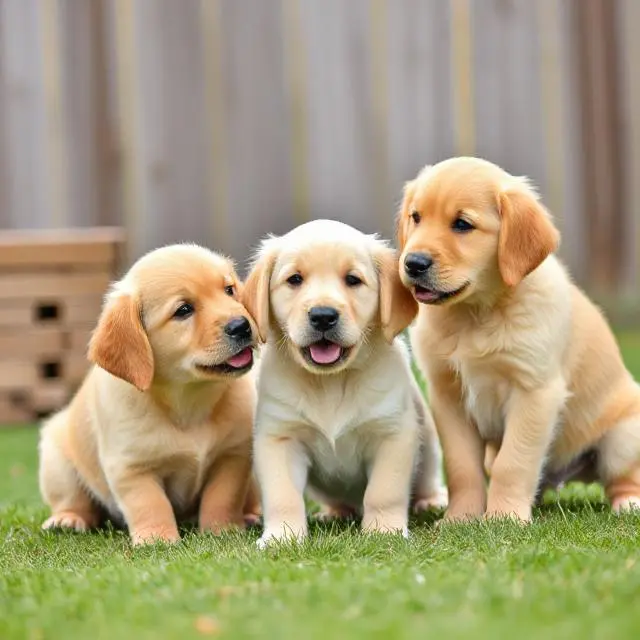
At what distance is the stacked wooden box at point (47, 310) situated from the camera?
7.14m

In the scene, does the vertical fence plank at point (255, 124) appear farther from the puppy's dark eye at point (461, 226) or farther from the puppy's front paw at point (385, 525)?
the puppy's front paw at point (385, 525)

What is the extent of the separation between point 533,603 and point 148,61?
5897 mm

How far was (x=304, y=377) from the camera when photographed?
4.11 metres

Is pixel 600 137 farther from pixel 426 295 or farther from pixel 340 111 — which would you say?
pixel 426 295

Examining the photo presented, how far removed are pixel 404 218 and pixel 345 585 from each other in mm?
1602

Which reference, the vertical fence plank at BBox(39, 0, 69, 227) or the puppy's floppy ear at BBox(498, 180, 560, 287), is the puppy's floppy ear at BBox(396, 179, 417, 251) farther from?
the vertical fence plank at BBox(39, 0, 69, 227)

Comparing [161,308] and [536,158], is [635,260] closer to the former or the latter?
[536,158]

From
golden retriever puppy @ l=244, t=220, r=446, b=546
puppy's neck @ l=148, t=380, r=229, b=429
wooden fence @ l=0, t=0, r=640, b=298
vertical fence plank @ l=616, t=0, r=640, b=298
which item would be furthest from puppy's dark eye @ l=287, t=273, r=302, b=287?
vertical fence plank @ l=616, t=0, r=640, b=298

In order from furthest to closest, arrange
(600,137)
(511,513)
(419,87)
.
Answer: (600,137) → (419,87) → (511,513)

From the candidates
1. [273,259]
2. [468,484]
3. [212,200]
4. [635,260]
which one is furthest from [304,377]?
[635,260]

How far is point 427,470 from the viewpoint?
466 cm

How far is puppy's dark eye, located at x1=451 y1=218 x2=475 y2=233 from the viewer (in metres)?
4.04

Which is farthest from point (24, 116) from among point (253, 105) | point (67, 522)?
point (67, 522)

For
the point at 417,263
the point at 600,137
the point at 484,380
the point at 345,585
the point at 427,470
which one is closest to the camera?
the point at 345,585
